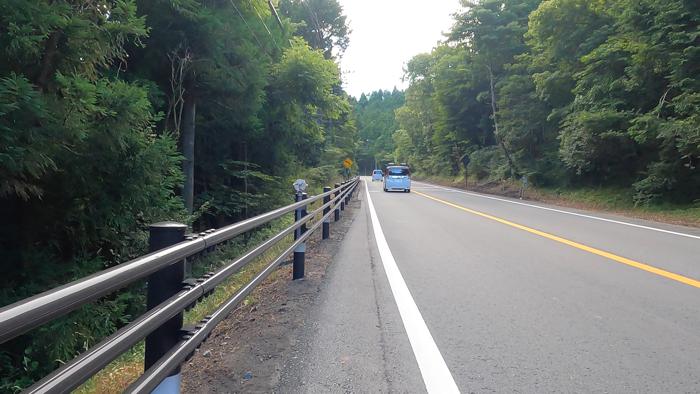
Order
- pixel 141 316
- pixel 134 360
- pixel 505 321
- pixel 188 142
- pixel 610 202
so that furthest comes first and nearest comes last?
pixel 610 202
pixel 188 142
pixel 505 321
pixel 134 360
pixel 141 316

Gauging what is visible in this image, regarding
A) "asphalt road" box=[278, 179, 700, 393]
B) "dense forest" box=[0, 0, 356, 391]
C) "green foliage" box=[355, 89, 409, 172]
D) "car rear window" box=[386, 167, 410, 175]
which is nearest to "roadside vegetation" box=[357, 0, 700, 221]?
"car rear window" box=[386, 167, 410, 175]

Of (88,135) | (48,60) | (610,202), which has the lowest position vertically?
(610,202)

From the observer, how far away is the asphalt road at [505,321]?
361cm

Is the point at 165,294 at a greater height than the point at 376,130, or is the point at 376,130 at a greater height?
the point at 376,130

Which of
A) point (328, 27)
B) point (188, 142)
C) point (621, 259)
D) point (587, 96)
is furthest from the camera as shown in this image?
point (328, 27)

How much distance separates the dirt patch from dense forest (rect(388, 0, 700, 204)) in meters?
16.1

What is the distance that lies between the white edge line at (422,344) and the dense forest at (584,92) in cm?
1507

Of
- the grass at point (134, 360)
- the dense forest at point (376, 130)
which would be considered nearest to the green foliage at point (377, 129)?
the dense forest at point (376, 130)

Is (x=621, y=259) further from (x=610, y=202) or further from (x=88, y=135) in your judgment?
(x=610, y=202)

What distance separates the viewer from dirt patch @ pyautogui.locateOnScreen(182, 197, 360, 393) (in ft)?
11.6

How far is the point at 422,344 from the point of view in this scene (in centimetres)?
425

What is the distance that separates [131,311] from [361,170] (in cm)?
14555

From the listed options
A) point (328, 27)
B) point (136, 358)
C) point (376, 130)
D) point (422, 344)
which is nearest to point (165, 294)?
point (422, 344)

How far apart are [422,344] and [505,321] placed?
1159 millimetres
